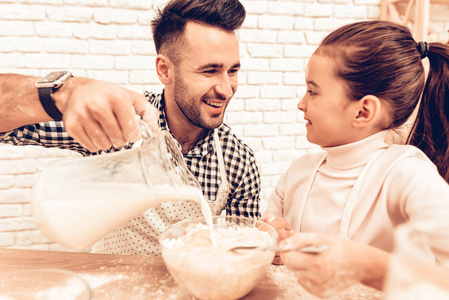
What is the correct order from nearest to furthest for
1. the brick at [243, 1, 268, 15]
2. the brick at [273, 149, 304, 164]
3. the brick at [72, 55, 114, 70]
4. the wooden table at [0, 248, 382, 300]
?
the wooden table at [0, 248, 382, 300], the brick at [72, 55, 114, 70], the brick at [243, 1, 268, 15], the brick at [273, 149, 304, 164]

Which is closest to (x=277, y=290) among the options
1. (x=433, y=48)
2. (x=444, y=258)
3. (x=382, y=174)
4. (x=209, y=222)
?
Result: (x=209, y=222)

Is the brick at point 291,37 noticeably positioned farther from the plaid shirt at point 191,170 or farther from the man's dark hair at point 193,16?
the plaid shirt at point 191,170

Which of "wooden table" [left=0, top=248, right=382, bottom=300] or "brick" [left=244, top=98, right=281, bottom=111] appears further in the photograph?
"brick" [left=244, top=98, right=281, bottom=111]

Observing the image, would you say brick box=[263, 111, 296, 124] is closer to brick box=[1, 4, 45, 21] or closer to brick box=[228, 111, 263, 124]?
brick box=[228, 111, 263, 124]

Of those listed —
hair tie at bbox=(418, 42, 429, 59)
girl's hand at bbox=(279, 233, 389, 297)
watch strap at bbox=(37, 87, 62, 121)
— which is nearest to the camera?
girl's hand at bbox=(279, 233, 389, 297)

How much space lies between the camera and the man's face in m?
1.41

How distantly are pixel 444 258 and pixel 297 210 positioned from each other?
0.50 m

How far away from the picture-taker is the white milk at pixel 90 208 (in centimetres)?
59

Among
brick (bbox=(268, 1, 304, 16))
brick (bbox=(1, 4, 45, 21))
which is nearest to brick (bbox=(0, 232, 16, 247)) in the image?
brick (bbox=(1, 4, 45, 21))

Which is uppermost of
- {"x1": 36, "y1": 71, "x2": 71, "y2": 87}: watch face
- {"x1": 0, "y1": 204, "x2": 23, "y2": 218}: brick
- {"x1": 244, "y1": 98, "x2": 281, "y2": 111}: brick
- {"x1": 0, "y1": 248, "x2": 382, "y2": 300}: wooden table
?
{"x1": 36, "y1": 71, "x2": 71, "y2": 87}: watch face

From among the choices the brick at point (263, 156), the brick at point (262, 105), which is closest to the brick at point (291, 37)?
the brick at point (262, 105)

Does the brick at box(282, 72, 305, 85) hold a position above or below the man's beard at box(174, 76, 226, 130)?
above

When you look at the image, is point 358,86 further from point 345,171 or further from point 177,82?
point 177,82

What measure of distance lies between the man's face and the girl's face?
419 mm
